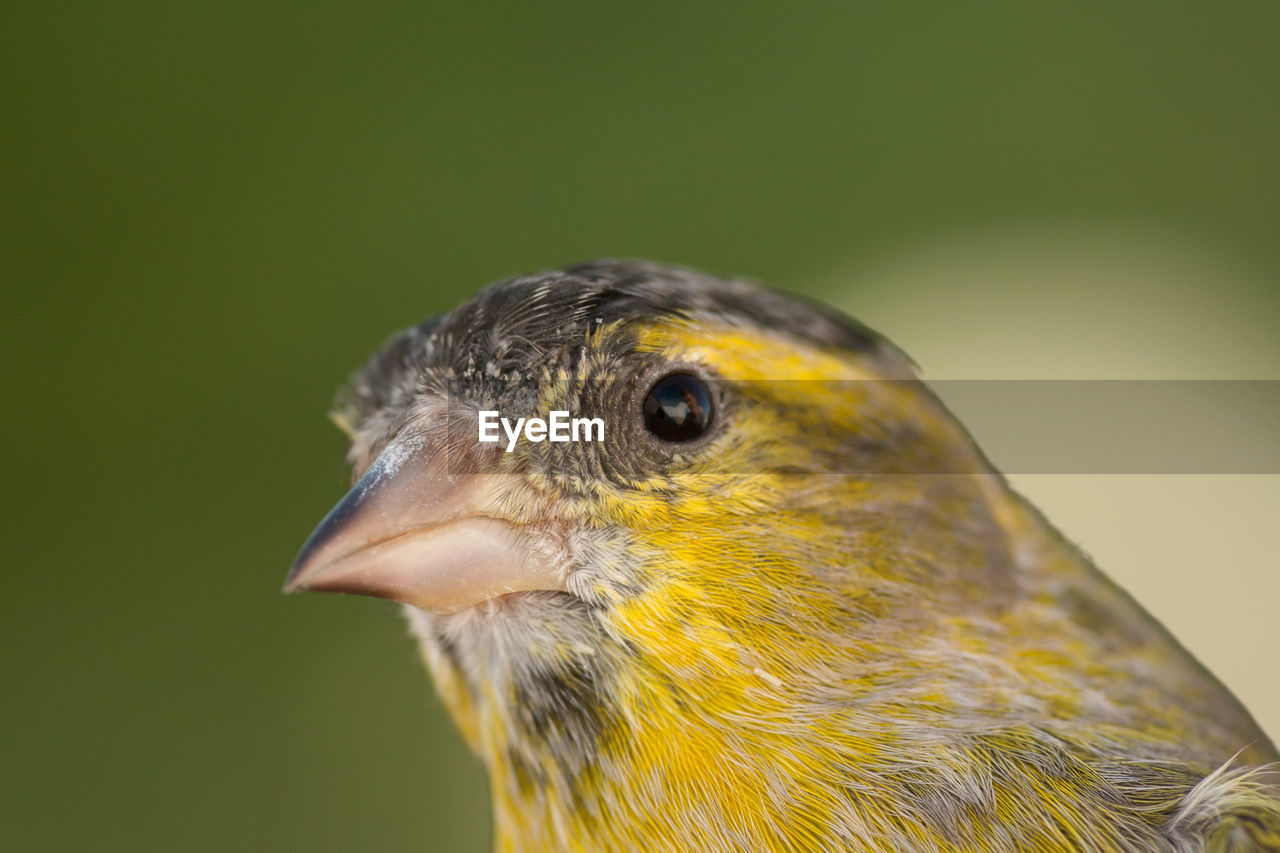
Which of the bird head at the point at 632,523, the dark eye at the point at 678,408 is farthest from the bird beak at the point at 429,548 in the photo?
the dark eye at the point at 678,408

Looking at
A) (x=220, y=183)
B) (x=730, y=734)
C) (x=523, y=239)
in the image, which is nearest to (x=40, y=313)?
(x=220, y=183)

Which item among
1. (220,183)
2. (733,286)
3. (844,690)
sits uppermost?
(220,183)

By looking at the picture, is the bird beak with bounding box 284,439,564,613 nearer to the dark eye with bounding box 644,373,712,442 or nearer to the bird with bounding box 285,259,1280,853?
the bird with bounding box 285,259,1280,853

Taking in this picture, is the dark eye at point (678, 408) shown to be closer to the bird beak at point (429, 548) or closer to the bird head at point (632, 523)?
the bird head at point (632, 523)

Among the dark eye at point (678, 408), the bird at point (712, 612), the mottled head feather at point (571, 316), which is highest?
the mottled head feather at point (571, 316)

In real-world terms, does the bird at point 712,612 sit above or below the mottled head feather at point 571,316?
below

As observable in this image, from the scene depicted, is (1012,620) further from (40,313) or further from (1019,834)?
(40,313)

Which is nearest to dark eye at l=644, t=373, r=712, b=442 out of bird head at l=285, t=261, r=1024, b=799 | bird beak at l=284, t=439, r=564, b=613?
bird head at l=285, t=261, r=1024, b=799
